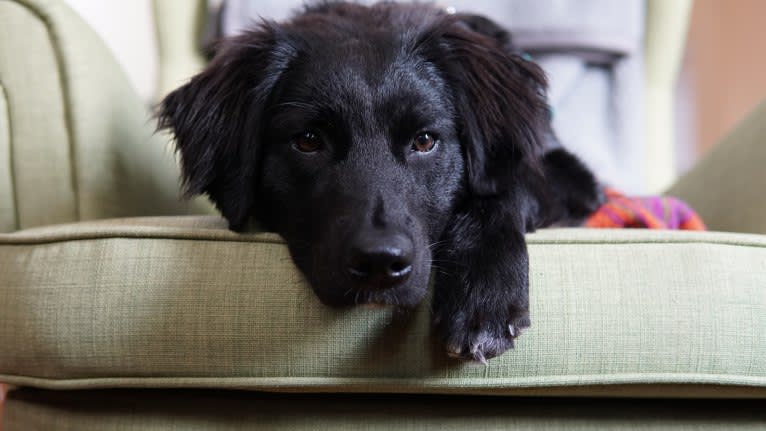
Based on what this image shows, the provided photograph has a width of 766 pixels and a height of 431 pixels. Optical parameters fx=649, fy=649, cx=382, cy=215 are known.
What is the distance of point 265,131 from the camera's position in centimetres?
133

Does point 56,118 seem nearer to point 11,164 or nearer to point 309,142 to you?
point 11,164

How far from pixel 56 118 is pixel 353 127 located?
83cm

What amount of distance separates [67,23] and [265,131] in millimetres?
703

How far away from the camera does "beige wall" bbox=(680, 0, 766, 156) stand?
135 inches

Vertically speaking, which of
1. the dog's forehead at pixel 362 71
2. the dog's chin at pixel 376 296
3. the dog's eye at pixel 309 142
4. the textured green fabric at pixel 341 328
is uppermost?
the dog's forehead at pixel 362 71

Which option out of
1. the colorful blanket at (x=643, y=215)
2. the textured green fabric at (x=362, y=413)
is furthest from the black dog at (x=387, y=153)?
the colorful blanket at (x=643, y=215)

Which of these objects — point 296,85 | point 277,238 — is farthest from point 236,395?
point 296,85

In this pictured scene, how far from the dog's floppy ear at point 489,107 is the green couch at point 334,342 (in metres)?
0.19

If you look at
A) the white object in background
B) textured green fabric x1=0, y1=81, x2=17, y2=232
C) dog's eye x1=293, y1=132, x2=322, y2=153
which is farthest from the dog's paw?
the white object in background

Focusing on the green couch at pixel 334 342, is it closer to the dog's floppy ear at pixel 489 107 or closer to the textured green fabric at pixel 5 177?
the dog's floppy ear at pixel 489 107

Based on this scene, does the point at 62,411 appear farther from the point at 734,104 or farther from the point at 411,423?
the point at 734,104

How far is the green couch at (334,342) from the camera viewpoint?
3.70 ft

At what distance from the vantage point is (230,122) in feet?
4.35

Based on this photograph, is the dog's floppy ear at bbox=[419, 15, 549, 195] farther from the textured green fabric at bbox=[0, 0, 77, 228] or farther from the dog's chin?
the textured green fabric at bbox=[0, 0, 77, 228]
